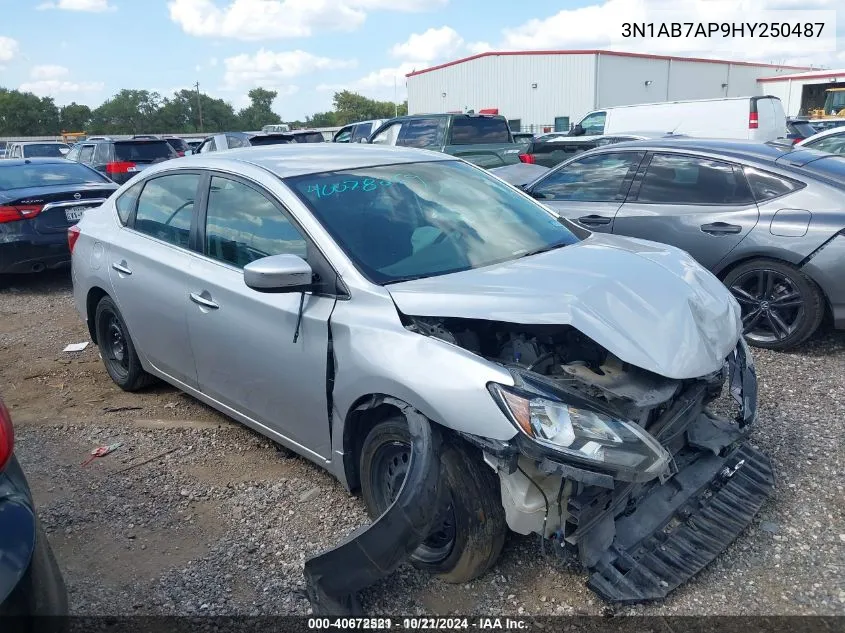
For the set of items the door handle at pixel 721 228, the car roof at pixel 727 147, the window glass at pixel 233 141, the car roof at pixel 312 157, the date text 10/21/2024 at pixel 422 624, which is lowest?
the date text 10/21/2024 at pixel 422 624

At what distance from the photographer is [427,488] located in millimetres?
2625

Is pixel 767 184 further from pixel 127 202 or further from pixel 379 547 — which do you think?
pixel 127 202

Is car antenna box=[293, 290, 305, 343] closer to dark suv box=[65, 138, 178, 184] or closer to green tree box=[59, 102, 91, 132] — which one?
dark suv box=[65, 138, 178, 184]

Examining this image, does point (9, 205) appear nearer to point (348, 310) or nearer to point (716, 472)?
point (348, 310)

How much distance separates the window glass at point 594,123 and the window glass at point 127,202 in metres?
16.2

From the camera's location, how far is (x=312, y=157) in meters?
3.93

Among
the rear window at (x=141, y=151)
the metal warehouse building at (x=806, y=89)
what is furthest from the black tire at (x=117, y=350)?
the metal warehouse building at (x=806, y=89)

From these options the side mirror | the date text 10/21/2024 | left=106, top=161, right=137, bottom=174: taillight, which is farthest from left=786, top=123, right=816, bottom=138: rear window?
the date text 10/21/2024

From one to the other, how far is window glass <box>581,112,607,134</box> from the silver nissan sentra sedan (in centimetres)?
1610

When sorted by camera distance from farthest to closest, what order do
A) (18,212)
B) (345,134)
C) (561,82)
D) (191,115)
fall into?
1. (191,115)
2. (561,82)
3. (345,134)
4. (18,212)

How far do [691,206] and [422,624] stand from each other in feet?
14.1

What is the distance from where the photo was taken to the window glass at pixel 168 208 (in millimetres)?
4133

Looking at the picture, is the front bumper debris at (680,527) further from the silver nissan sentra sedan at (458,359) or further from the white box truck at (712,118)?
the white box truck at (712,118)

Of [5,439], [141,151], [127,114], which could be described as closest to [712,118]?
[141,151]
